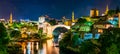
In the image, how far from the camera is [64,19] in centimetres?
4850

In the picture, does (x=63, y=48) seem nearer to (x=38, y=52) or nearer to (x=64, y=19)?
(x=38, y=52)

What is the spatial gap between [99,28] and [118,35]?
33.9 ft

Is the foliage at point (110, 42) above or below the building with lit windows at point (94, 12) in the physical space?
below

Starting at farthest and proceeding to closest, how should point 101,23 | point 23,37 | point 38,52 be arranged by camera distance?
1. point 23,37
2. point 101,23
3. point 38,52

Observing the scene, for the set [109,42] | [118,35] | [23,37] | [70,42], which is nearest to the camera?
[109,42]

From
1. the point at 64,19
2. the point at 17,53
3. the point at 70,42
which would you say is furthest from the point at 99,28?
the point at 64,19

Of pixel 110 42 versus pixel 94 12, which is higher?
pixel 94 12

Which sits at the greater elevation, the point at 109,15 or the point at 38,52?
the point at 109,15

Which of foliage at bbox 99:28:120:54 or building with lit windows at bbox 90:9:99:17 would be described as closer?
foliage at bbox 99:28:120:54

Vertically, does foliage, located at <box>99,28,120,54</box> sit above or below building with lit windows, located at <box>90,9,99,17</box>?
below

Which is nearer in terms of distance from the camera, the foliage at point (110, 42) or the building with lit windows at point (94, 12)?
the foliage at point (110, 42)

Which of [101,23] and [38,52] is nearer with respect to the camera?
[38,52]

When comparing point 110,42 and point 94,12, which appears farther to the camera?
point 94,12

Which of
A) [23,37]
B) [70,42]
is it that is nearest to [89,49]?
[70,42]
